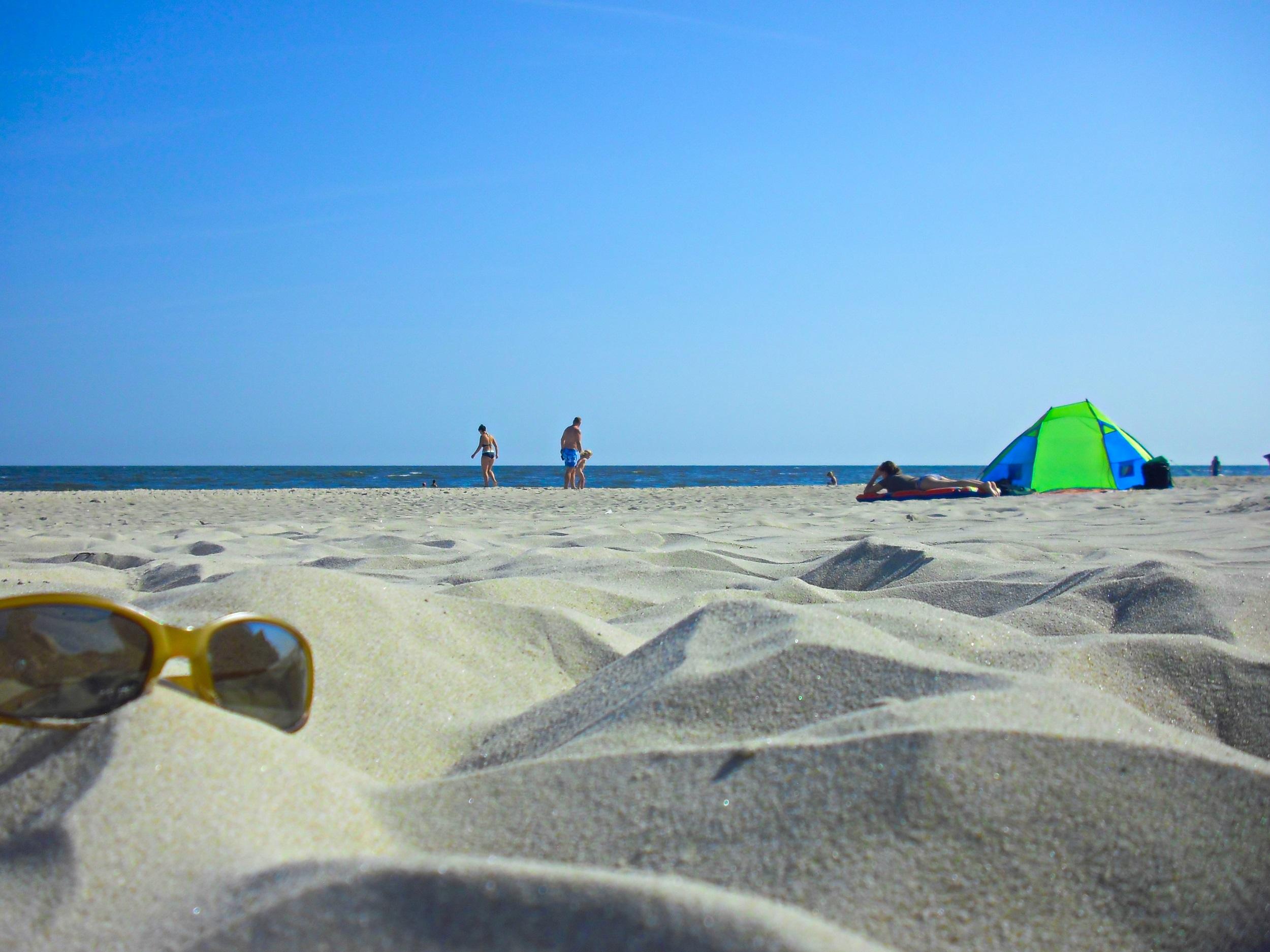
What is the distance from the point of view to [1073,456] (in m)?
9.84

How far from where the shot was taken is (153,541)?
4379 millimetres

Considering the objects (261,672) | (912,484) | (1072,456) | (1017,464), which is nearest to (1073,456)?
(1072,456)

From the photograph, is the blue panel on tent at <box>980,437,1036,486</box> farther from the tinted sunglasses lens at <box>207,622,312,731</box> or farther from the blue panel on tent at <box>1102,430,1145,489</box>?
the tinted sunglasses lens at <box>207,622,312,731</box>

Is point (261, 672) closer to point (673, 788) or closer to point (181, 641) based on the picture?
point (181, 641)

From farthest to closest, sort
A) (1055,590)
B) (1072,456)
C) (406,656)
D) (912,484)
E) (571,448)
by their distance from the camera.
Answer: (571,448) < (1072,456) < (912,484) < (1055,590) < (406,656)

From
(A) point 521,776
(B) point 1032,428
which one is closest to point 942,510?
(B) point 1032,428

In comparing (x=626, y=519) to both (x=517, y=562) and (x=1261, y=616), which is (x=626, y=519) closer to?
(x=517, y=562)

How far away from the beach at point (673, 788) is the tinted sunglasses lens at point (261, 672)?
2.3 inches

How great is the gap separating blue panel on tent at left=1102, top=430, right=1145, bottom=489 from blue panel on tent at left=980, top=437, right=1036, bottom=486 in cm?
89

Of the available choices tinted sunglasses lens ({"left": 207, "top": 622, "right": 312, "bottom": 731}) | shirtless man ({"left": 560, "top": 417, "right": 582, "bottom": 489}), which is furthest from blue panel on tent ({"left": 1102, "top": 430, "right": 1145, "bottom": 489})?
tinted sunglasses lens ({"left": 207, "top": 622, "right": 312, "bottom": 731})

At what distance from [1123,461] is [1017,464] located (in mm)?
1240

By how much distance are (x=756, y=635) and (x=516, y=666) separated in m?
0.50

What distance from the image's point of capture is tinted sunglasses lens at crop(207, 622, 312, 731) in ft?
3.26

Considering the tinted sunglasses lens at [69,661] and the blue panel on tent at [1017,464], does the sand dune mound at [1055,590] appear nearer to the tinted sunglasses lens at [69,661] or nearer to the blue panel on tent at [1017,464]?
the tinted sunglasses lens at [69,661]
